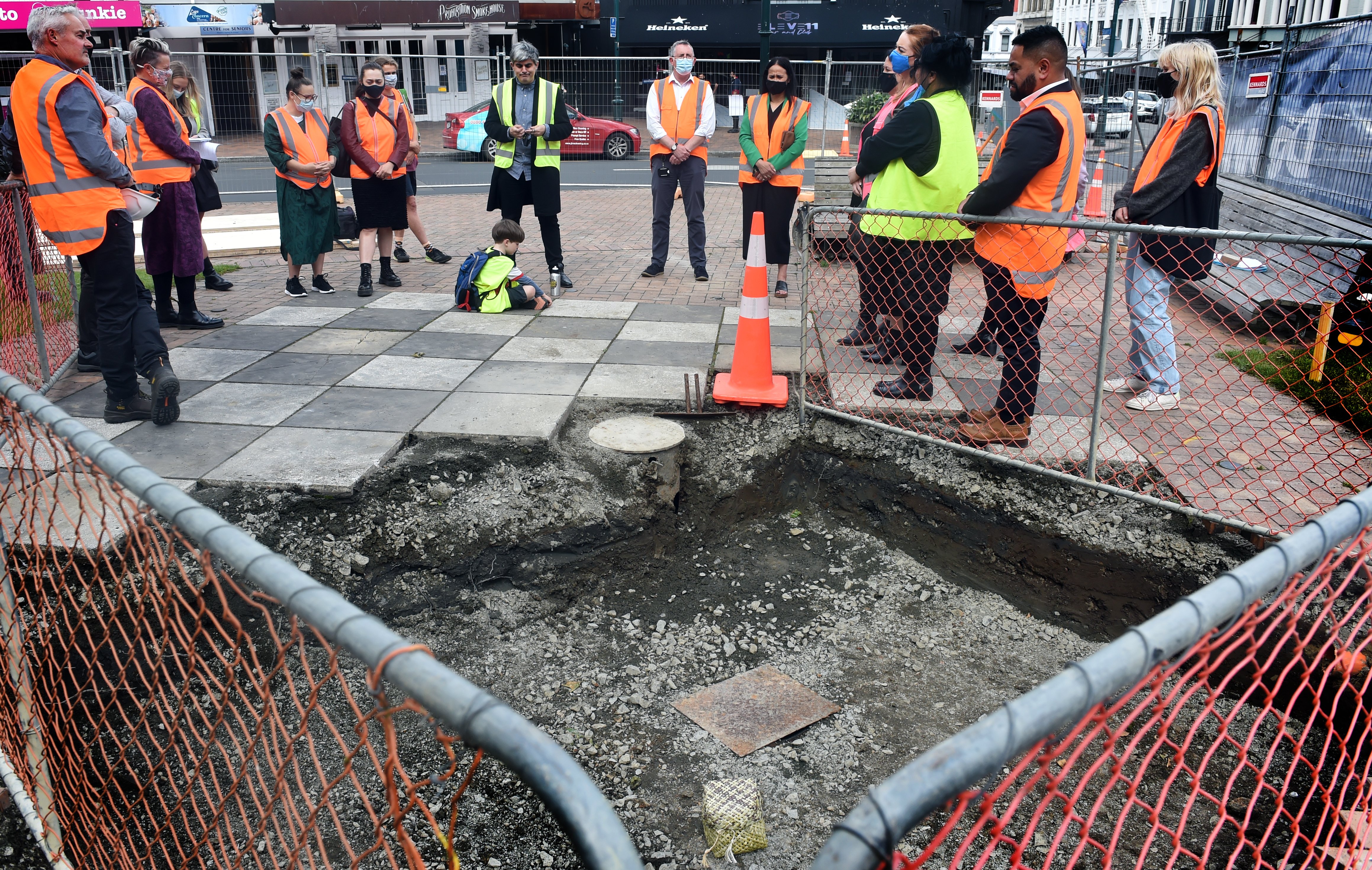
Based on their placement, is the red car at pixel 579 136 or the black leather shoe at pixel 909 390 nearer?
the black leather shoe at pixel 909 390

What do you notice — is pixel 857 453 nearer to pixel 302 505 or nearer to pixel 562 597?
pixel 562 597

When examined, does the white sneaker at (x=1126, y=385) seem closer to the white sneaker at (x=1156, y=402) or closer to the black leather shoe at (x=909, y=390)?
the white sneaker at (x=1156, y=402)

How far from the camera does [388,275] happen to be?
7848 millimetres

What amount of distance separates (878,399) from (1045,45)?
1.89 m

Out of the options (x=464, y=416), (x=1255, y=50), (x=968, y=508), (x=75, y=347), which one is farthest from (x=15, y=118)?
(x=1255, y=50)

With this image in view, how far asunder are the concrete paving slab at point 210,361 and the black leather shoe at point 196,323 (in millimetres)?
523

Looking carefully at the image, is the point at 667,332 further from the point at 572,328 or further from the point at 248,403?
the point at 248,403

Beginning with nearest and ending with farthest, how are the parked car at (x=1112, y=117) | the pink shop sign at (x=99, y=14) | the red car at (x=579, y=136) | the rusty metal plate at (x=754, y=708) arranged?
the rusty metal plate at (x=754, y=708), the parked car at (x=1112, y=117), the red car at (x=579, y=136), the pink shop sign at (x=99, y=14)

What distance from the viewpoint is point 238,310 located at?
711cm

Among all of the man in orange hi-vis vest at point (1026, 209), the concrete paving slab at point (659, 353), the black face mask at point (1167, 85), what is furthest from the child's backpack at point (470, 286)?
the black face mask at point (1167, 85)

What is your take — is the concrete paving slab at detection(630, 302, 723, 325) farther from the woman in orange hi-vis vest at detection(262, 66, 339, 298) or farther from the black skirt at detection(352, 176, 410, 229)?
the woman in orange hi-vis vest at detection(262, 66, 339, 298)

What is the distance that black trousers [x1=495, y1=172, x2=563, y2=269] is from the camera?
24.6 ft

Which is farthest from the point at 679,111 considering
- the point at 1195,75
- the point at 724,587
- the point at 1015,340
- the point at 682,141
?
the point at 724,587

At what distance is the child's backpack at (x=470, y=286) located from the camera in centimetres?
708
